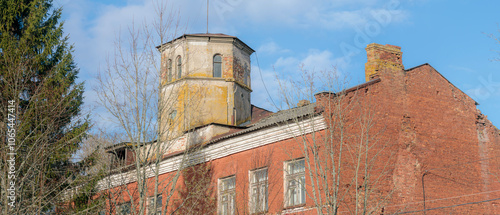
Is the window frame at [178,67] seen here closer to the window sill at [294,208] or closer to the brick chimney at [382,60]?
the brick chimney at [382,60]

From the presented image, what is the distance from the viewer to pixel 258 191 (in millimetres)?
18062

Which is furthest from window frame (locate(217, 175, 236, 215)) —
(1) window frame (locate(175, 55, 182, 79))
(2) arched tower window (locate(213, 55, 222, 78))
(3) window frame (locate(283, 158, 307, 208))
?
(1) window frame (locate(175, 55, 182, 79))

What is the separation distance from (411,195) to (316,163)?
129 inches

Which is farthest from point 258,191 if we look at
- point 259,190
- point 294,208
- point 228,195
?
point 228,195

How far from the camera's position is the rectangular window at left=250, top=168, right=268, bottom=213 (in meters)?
17.9

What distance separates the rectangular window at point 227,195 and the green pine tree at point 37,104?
4.68 m

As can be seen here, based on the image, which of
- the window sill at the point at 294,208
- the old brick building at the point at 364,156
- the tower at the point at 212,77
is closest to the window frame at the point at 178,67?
the tower at the point at 212,77

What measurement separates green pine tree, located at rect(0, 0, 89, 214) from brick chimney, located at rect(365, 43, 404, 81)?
9.06m

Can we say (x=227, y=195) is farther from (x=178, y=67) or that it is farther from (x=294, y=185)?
(x=178, y=67)

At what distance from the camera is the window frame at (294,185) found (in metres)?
17.2

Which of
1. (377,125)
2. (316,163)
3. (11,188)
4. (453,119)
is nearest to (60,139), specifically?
(11,188)

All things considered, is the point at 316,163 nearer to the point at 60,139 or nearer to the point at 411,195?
the point at 411,195

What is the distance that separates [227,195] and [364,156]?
4813mm

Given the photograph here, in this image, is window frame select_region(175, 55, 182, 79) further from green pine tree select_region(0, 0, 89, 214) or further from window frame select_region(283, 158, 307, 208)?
window frame select_region(283, 158, 307, 208)
